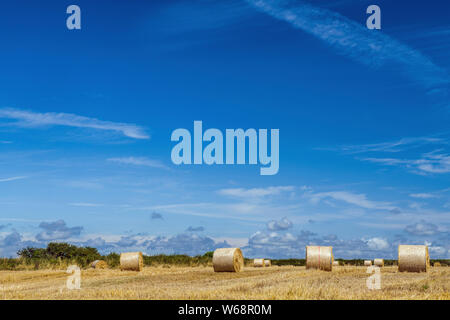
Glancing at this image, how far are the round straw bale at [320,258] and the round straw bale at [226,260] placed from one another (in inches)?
147

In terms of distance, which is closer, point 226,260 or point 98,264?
point 226,260

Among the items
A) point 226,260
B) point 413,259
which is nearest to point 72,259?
point 226,260

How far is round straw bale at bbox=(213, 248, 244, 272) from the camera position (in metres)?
26.5

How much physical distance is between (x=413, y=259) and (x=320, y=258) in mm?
4377

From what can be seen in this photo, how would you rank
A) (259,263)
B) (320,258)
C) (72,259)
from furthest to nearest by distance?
(72,259), (259,263), (320,258)

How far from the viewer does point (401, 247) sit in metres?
24.7

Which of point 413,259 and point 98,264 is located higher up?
point 413,259

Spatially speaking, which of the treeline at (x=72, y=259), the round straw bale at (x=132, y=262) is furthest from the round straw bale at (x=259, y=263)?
the round straw bale at (x=132, y=262)

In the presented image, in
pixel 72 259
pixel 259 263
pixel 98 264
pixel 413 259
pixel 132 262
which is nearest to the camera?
pixel 413 259

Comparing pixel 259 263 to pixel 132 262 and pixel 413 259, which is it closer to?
pixel 132 262

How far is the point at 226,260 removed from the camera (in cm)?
2658

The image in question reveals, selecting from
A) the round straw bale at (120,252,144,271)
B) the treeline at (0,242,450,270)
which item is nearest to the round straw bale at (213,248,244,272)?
the round straw bale at (120,252,144,271)

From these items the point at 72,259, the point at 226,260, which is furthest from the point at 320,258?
the point at 72,259
